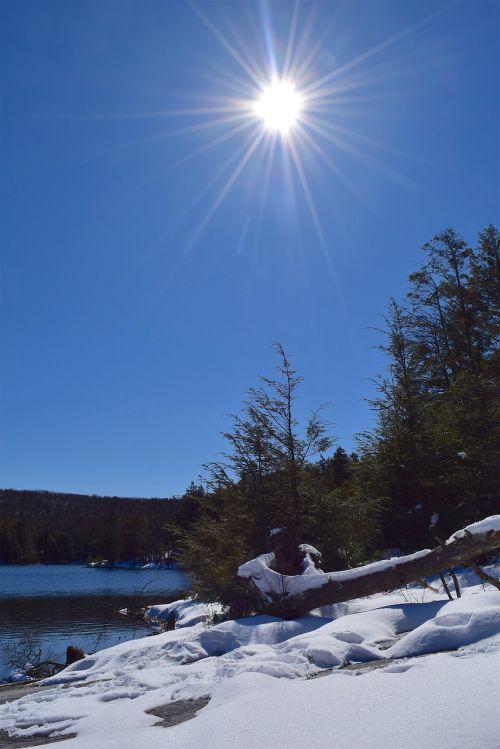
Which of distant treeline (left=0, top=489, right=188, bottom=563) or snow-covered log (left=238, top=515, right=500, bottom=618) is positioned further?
distant treeline (left=0, top=489, right=188, bottom=563)

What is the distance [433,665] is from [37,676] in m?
13.1

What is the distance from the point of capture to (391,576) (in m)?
8.94

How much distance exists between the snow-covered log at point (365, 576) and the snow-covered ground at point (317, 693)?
0.83 m

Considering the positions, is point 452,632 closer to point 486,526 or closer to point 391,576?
point 486,526

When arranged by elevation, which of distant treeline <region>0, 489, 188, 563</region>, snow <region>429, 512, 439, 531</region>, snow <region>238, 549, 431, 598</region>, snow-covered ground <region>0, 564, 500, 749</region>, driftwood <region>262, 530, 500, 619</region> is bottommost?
snow-covered ground <region>0, 564, 500, 749</region>

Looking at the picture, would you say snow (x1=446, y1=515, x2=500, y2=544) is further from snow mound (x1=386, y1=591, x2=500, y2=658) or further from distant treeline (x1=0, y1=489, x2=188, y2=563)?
distant treeline (x1=0, y1=489, x2=188, y2=563)

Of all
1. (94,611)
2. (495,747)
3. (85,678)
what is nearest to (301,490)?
(85,678)

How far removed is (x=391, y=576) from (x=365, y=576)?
0.45 m

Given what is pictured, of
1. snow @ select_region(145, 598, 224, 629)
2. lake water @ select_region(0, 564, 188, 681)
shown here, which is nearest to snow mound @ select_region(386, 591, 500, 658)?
snow @ select_region(145, 598, 224, 629)

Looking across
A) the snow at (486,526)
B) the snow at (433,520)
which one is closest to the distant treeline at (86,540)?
the snow at (433,520)

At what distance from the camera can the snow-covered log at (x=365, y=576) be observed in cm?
811

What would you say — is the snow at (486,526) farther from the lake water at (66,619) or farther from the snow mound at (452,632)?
the lake water at (66,619)

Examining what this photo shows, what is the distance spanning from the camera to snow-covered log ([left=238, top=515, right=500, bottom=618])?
811 centimetres

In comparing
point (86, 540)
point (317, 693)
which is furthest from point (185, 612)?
point (86, 540)
